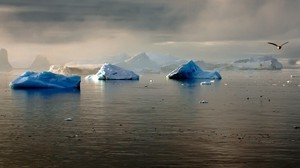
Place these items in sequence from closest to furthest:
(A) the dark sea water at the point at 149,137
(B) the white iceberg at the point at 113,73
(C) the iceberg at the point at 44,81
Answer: (A) the dark sea water at the point at 149,137
(C) the iceberg at the point at 44,81
(B) the white iceberg at the point at 113,73

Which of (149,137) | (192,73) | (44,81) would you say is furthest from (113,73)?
(149,137)

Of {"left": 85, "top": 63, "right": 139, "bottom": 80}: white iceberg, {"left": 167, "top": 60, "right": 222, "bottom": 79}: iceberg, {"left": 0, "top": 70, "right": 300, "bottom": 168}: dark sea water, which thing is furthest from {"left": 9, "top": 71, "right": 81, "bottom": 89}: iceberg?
{"left": 167, "top": 60, "right": 222, "bottom": 79}: iceberg

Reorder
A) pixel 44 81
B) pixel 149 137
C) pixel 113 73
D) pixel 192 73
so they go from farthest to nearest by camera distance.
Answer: pixel 192 73, pixel 113 73, pixel 44 81, pixel 149 137

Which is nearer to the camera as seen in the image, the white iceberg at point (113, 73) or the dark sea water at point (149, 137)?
the dark sea water at point (149, 137)

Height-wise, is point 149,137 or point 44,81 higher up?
point 44,81

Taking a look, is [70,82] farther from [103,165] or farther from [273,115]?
[103,165]

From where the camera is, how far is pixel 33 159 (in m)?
26.4

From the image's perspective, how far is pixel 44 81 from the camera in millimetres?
90688

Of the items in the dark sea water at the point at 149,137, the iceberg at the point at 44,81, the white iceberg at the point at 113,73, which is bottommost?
the dark sea water at the point at 149,137

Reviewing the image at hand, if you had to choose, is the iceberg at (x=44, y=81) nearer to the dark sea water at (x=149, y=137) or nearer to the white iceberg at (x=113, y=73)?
the dark sea water at (x=149, y=137)

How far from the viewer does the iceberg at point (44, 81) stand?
294 ft

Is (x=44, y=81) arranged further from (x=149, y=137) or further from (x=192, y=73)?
(x=149, y=137)

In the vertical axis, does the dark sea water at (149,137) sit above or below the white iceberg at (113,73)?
below

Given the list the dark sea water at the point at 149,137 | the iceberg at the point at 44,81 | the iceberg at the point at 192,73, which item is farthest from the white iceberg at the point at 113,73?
the dark sea water at the point at 149,137
